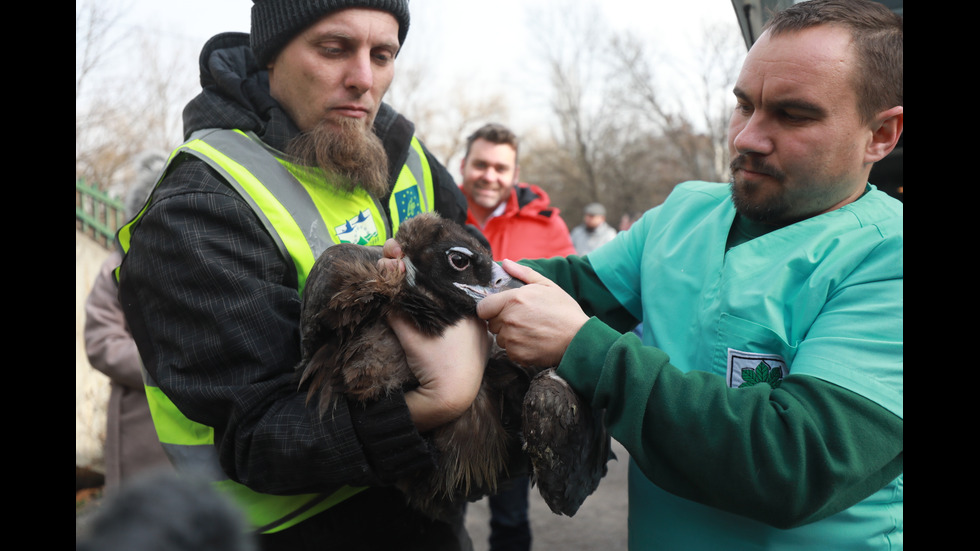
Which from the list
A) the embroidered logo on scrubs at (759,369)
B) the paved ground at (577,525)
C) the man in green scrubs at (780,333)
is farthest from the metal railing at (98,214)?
the embroidered logo on scrubs at (759,369)

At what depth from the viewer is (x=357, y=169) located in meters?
2.53

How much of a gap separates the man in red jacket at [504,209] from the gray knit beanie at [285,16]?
3.60 m

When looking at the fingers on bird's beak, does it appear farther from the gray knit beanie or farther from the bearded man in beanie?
the gray knit beanie

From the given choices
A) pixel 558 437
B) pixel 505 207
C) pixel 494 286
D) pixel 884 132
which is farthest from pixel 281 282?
pixel 505 207

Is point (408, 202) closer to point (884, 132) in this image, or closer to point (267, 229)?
point (267, 229)

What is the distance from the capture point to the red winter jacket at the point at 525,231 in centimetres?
623

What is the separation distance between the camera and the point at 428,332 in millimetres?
2045

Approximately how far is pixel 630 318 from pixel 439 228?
3.18 ft

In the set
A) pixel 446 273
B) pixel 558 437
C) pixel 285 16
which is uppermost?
pixel 285 16

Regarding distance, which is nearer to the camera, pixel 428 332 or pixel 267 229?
pixel 428 332

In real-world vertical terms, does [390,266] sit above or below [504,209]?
above

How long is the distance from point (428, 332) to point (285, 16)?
1483 millimetres

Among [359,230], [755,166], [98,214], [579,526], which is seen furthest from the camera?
[98,214]

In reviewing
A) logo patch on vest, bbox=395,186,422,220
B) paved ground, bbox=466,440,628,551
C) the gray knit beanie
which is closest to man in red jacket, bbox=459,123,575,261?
paved ground, bbox=466,440,628,551
